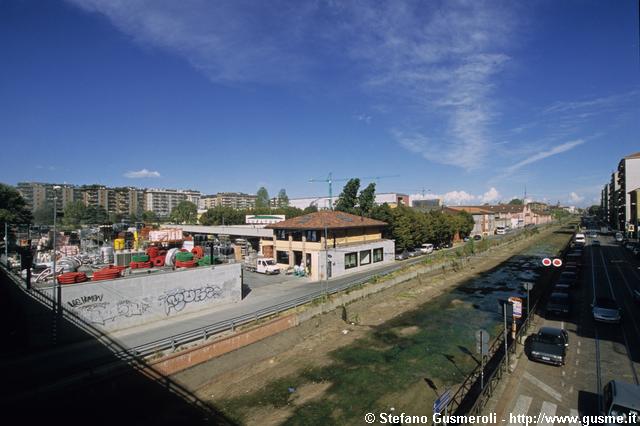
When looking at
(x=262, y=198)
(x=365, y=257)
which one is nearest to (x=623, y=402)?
(x=365, y=257)

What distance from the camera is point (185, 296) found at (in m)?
25.3

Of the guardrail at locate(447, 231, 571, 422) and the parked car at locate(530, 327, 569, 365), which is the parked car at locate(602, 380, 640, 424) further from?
the parked car at locate(530, 327, 569, 365)

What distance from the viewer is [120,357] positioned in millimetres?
16281

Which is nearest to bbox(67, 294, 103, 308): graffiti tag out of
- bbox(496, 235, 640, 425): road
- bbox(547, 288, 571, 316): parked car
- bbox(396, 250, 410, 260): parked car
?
bbox(496, 235, 640, 425): road

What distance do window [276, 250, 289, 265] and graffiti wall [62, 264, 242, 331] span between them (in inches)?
664

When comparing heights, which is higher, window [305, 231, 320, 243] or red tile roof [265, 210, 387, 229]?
red tile roof [265, 210, 387, 229]

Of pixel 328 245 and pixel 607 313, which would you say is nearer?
pixel 607 313

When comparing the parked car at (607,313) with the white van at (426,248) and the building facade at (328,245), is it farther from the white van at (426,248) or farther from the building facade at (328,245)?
the white van at (426,248)

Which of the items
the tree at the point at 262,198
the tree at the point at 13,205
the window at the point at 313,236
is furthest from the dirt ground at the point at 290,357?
the tree at the point at 262,198

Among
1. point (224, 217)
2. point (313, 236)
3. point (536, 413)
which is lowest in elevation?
point (536, 413)

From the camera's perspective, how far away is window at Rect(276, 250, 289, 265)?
45.8 meters

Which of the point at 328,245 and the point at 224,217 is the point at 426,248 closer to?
the point at 328,245

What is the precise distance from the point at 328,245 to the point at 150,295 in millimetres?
22945

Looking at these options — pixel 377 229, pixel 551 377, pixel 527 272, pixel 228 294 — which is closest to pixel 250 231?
pixel 377 229
